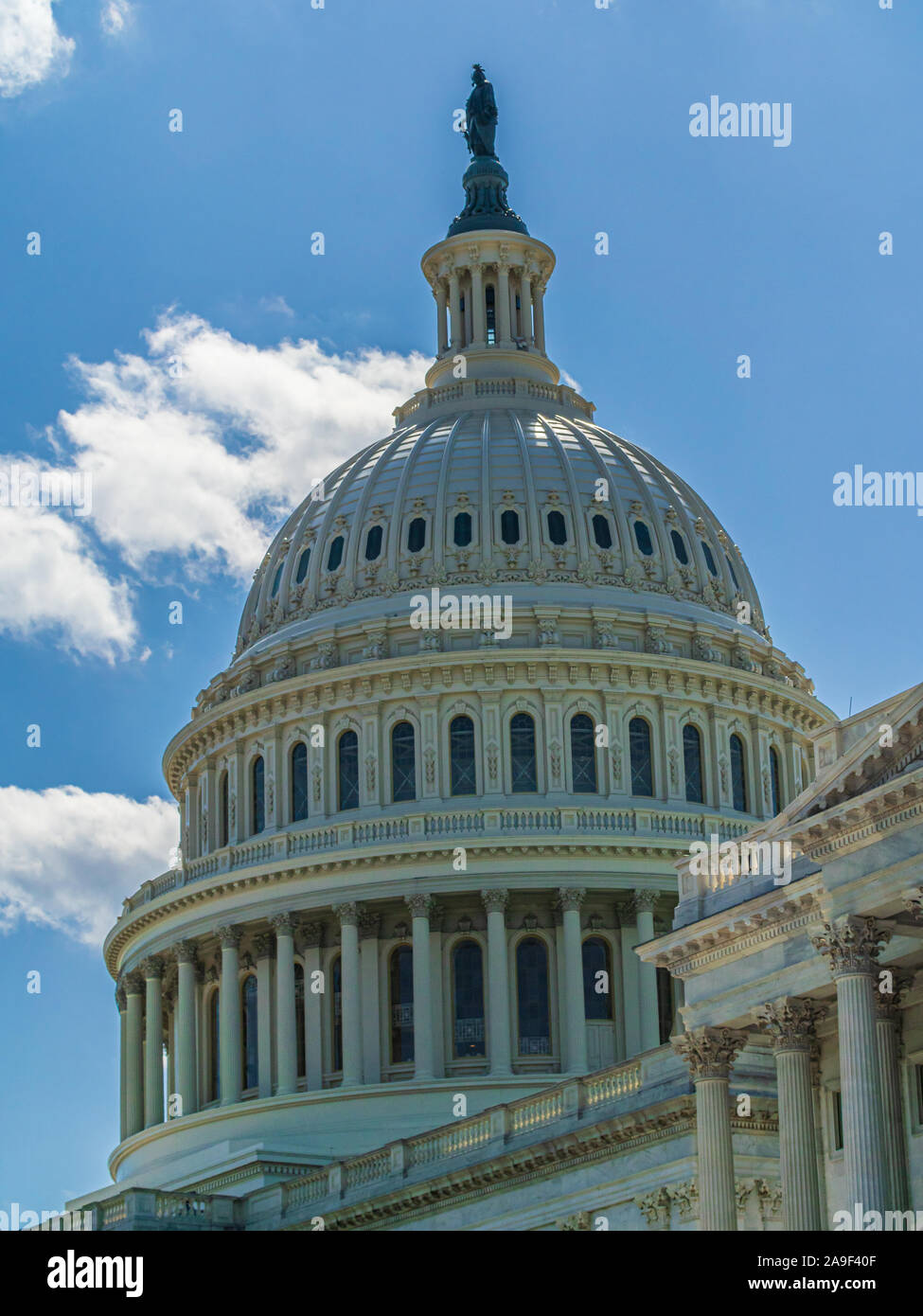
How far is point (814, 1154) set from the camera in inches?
1914

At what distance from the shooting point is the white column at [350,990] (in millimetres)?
86625

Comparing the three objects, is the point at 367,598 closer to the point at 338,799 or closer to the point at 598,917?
the point at 338,799

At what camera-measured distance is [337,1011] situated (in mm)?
89125

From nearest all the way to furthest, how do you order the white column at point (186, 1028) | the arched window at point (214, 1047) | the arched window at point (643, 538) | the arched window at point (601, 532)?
the white column at point (186, 1028) < the arched window at point (214, 1047) < the arched window at point (601, 532) < the arched window at point (643, 538)

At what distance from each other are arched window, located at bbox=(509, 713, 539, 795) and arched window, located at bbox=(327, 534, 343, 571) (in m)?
10.3

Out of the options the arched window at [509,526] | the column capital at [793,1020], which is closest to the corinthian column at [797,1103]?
the column capital at [793,1020]

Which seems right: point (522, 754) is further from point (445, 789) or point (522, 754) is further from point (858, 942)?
point (858, 942)

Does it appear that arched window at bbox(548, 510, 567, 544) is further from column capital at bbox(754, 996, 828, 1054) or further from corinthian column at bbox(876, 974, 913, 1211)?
corinthian column at bbox(876, 974, 913, 1211)

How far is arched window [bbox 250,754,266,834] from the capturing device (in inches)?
3743

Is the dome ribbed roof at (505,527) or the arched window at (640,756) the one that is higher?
the dome ribbed roof at (505,527)

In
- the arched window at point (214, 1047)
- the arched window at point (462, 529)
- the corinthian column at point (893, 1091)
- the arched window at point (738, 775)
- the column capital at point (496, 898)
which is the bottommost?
the corinthian column at point (893, 1091)

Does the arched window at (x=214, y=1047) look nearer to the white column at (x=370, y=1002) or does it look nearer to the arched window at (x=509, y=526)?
the white column at (x=370, y=1002)

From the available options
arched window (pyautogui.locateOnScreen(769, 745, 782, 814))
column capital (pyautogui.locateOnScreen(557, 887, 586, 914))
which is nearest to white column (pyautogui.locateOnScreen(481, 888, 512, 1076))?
column capital (pyautogui.locateOnScreen(557, 887, 586, 914))

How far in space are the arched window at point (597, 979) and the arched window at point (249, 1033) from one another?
12.0m
